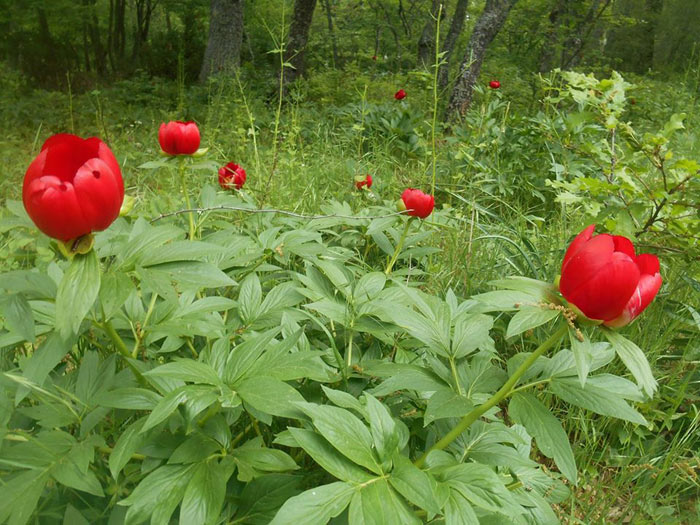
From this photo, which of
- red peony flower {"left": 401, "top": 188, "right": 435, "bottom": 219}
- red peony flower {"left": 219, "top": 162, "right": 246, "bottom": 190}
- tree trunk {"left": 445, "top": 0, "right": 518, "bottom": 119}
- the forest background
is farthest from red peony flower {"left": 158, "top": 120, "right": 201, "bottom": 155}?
tree trunk {"left": 445, "top": 0, "right": 518, "bottom": 119}

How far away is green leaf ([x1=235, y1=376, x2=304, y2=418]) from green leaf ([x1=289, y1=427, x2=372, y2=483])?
40 mm

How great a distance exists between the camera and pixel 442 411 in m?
0.78

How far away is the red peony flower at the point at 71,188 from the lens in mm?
646

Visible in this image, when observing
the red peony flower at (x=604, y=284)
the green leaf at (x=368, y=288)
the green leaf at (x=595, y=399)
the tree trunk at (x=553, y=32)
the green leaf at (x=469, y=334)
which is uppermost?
the tree trunk at (x=553, y=32)

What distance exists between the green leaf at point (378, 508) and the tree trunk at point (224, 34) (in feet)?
23.2

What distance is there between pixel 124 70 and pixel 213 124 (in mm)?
6184

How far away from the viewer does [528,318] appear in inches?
27.4

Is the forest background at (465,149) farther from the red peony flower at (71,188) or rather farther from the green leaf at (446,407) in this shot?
the green leaf at (446,407)

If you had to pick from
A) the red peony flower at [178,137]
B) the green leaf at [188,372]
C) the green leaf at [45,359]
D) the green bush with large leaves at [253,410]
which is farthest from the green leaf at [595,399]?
the red peony flower at [178,137]

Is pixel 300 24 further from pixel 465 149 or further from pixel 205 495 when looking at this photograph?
pixel 205 495

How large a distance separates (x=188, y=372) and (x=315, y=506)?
0.92ft

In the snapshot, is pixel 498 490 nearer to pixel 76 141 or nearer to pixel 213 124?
pixel 76 141

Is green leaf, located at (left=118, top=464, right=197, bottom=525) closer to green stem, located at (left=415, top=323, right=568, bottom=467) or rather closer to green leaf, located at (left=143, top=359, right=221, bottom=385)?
green leaf, located at (left=143, top=359, right=221, bottom=385)

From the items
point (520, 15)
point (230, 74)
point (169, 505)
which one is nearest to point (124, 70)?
point (230, 74)
